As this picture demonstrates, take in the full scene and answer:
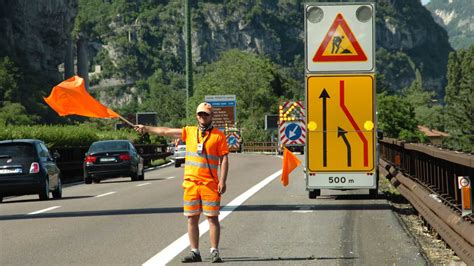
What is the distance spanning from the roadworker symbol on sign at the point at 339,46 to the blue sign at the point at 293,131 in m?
13.9

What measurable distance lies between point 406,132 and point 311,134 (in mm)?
178204

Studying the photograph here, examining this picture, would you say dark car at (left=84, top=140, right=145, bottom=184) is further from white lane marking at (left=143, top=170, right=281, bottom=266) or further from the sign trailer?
the sign trailer

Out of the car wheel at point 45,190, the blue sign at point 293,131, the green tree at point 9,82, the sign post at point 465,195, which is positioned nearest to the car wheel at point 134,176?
the blue sign at point 293,131

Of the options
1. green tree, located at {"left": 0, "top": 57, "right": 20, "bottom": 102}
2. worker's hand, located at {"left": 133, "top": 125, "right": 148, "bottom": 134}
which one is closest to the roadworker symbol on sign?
worker's hand, located at {"left": 133, "top": 125, "right": 148, "bottom": 134}

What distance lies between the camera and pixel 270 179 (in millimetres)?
33750

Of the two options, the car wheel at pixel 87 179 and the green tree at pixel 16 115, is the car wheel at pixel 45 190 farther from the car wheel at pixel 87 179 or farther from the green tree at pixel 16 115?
the green tree at pixel 16 115

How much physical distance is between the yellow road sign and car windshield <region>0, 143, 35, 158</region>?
7.87 m

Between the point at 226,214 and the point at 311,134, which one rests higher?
the point at 311,134

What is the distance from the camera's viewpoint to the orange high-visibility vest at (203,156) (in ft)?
37.4

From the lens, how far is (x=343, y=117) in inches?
802

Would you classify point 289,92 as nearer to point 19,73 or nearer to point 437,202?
point 19,73

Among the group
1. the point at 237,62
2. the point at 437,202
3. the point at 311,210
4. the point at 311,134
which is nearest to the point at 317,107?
the point at 311,134

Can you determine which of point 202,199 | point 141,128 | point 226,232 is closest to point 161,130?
point 141,128

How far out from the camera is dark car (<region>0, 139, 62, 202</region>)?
2492cm
